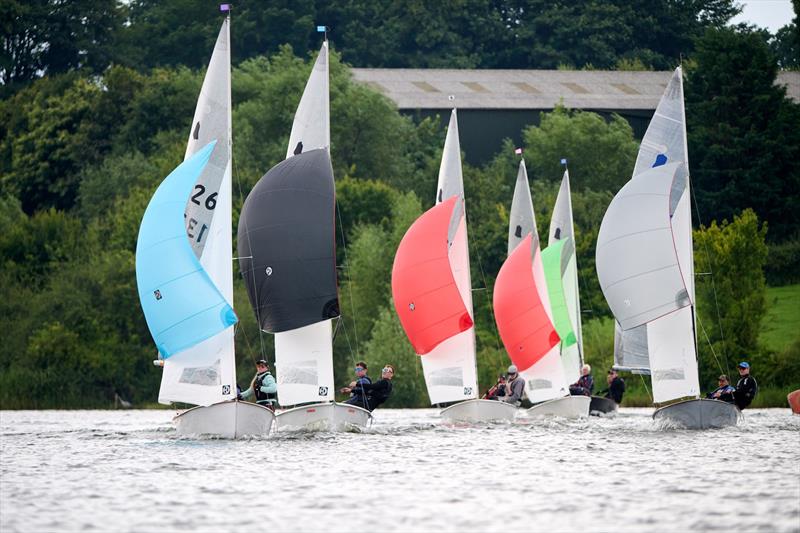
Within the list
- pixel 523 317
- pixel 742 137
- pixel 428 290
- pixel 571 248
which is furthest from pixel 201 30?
pixel 428 290

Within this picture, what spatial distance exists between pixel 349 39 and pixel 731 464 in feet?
234

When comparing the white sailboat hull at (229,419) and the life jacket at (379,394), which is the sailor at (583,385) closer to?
the life jacket at (379,394)

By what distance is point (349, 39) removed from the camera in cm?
9475

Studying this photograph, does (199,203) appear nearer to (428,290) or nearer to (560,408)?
(428,290)

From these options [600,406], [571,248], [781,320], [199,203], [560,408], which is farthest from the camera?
[781,320]

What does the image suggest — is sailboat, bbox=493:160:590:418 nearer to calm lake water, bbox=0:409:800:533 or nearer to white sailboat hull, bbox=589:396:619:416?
white sailboat hull, bbox=589:396:619:416

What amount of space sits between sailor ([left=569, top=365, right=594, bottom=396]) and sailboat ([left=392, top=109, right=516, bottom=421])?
6119 mm

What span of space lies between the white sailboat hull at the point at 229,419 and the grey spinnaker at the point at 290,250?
172cm

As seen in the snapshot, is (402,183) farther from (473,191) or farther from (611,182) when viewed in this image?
(611,182)

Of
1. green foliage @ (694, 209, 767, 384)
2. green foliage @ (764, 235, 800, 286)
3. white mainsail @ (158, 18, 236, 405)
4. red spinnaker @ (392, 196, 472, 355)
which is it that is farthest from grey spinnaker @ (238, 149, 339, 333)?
green foliage @ (764, 235, 800, 286)

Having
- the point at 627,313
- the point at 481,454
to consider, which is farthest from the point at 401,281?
the point at 481,454

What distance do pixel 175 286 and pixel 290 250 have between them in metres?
2.46

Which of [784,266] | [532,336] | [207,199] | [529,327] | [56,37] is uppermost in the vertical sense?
[56,37]

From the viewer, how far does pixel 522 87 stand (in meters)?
84.1
